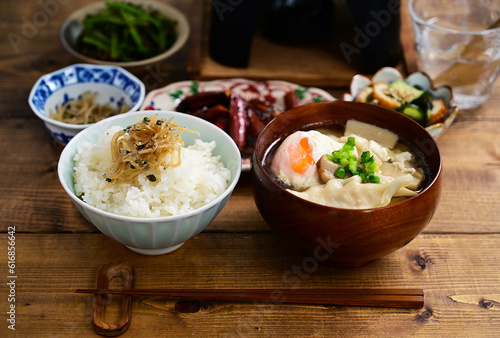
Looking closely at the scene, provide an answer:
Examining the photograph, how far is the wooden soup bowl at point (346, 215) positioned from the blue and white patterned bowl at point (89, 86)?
940 mm

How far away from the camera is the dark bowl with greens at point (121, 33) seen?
297 centimetres

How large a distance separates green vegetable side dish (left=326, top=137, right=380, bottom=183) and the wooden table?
1.21ft

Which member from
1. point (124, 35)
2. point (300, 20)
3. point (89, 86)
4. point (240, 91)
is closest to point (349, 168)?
point (240, 91)

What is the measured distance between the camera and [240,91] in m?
2.68

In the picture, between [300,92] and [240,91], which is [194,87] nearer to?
[240,91]

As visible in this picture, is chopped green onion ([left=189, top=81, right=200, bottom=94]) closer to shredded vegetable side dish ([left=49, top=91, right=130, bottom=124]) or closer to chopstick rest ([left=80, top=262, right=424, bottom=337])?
shredded vegetable side dish ([left=49, top=91, right=130, bottom=124])

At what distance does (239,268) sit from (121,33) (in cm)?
184

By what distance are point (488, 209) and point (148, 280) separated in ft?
4.69

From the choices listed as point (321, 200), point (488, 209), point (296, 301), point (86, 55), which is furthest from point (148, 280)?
point (86, 55)

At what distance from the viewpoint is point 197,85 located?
265 centimetres

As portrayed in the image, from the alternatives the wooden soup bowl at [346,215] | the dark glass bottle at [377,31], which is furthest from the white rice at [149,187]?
the dark glass bottle at [377,31]

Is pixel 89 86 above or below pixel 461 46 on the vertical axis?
below

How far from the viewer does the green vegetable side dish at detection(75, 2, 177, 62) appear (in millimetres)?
2975

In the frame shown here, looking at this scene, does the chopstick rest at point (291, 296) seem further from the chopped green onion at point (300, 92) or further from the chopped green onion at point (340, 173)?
the chopped green onion at point (300, 92)
